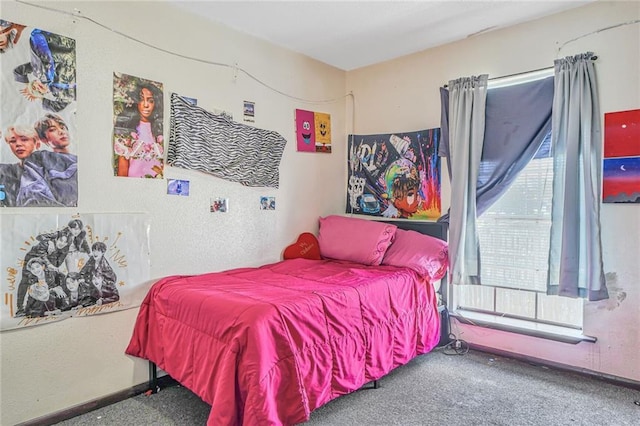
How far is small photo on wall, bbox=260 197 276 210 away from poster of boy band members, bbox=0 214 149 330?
93cm

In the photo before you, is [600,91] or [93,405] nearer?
[93,405]

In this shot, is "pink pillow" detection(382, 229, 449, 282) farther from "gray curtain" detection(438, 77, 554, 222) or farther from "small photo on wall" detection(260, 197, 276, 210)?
"small photo on wall" detection(260, 197, 276, 210)

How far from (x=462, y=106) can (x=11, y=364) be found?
10.7 feet

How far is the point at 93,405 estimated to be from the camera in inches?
87.0

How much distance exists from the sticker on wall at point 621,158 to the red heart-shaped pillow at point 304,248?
2.09 meters

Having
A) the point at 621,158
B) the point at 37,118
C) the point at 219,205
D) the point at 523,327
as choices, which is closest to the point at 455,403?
the point at 523,327

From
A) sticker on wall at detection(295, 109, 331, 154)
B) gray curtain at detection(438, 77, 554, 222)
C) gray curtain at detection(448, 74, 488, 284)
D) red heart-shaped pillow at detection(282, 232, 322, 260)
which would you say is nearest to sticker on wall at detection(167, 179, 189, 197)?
red heart-shaped pillow at detection(282, 232, 322, 260)

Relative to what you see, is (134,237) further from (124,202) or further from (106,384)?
(106,384)

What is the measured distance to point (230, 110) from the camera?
2.89 meters

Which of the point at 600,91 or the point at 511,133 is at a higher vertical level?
the point at 600,91

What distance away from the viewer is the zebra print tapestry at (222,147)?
2604 mm

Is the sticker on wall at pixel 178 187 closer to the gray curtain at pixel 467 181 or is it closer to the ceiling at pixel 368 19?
the ceiling at pixel 368 19

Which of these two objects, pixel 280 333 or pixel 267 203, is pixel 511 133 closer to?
pixel 267 203

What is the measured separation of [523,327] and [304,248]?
1.77 metres
